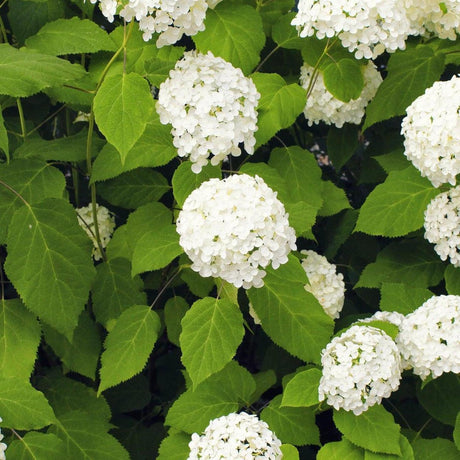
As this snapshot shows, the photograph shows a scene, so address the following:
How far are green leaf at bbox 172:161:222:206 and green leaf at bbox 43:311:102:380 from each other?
0.61 m

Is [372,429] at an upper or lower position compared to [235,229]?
lower

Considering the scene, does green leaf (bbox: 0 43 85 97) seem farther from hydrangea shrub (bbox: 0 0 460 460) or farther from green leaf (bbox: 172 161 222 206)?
green leaf (bbox: 172 161 222 206)

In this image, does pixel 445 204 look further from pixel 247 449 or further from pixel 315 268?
pixel 247 449

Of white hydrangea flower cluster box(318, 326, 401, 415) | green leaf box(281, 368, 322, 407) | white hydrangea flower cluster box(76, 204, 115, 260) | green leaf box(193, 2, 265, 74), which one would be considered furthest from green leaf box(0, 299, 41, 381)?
green leaf box(193, 2, 265, 74)

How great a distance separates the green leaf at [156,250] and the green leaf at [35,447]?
519mm

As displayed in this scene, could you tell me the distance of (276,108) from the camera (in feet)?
8.06

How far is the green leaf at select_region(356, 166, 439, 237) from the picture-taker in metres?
2.55

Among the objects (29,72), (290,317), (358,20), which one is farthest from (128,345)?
(358,20)

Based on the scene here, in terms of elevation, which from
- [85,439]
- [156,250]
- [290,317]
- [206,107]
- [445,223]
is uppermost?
[206,107]

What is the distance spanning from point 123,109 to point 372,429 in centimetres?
113

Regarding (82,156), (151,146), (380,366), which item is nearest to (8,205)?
(82,156)

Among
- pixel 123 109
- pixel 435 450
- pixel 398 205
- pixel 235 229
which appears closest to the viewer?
pixel 235 229

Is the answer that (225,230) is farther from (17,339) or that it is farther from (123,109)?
(17,339)

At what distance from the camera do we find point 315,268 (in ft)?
8.71
